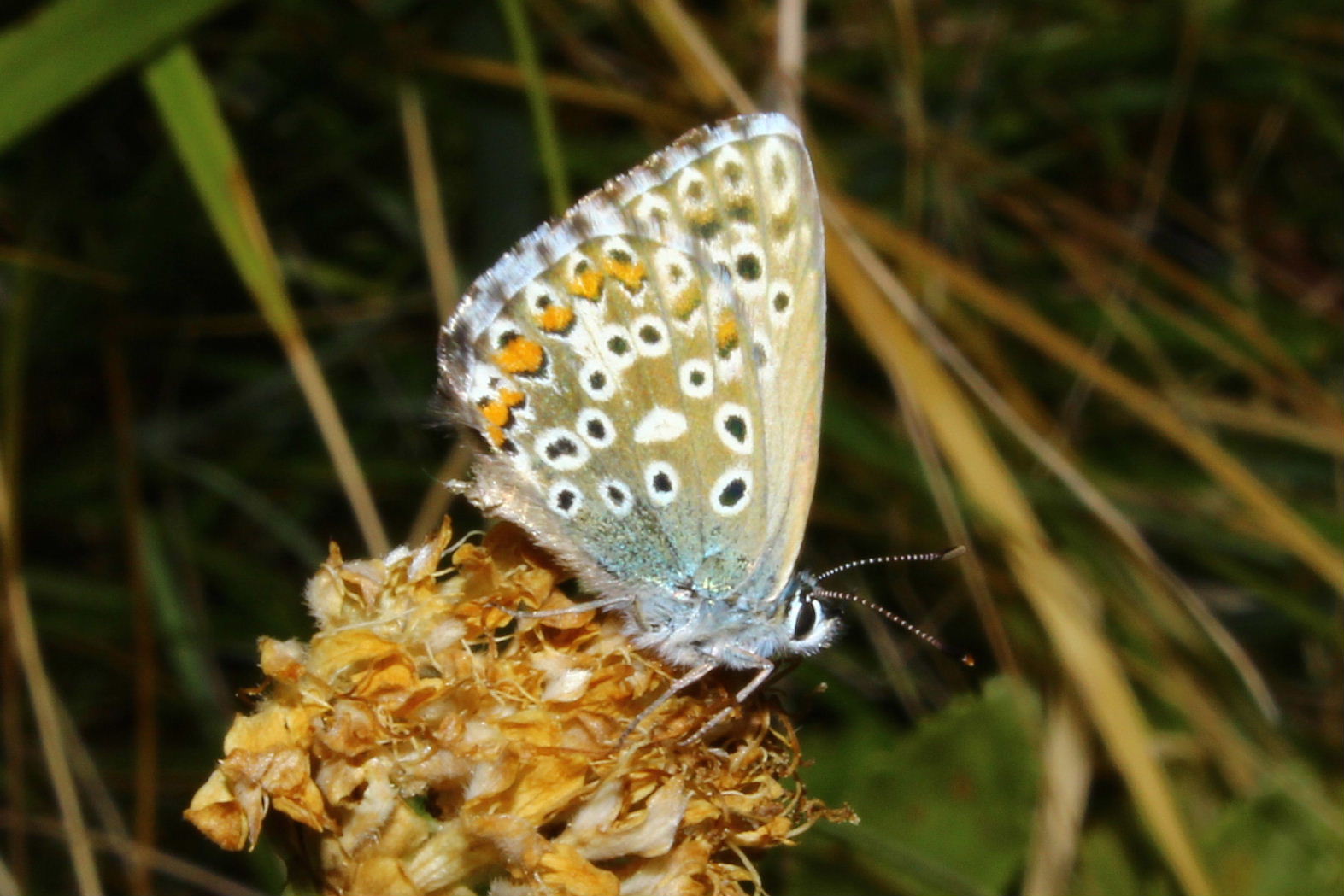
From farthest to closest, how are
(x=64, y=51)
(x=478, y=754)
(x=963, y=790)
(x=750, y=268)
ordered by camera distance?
(x=963, y=790) < (x=64, y=51) < (x=750, y=268) < (x=478, y=754)

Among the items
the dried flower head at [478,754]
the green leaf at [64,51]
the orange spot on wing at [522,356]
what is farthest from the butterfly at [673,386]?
the green leaf at [64,51]

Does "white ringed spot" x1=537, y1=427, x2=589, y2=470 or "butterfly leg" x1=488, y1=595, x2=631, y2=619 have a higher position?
"white ringed spot" x1=537, y1=427, x2=589, y2=470

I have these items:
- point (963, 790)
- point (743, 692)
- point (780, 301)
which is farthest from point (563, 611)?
point (963, 790)

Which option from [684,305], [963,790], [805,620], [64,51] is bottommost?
[963,790]

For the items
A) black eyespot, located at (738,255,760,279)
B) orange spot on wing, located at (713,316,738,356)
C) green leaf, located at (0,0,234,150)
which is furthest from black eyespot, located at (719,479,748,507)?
green leaf, located at (0,0,234,150)

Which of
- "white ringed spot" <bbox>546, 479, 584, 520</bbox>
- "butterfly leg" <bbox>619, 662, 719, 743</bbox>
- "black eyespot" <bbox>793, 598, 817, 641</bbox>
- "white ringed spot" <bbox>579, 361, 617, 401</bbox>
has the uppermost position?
"white ringed spot" <bbox>579, 361, 617, 401</bbox>

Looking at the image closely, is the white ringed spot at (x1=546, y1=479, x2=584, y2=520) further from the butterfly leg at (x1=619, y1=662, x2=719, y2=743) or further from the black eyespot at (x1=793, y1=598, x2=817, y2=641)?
the black eyespot at (x1=793, y1=598, x2=817, y2=641)

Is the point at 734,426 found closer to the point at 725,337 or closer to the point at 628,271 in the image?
the point at 725,337

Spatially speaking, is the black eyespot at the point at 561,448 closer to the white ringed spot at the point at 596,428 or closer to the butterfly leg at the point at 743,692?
the white ringed spot at the point at 596,428
